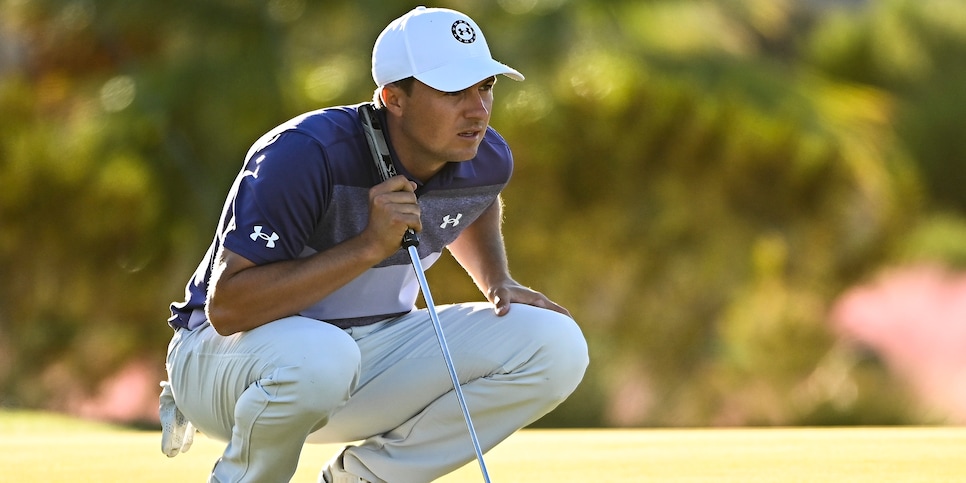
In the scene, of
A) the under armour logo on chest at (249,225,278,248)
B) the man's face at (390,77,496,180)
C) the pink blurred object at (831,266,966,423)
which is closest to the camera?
the under armour logo on chest at (249,225,278,248)

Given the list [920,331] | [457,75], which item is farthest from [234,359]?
[920,331]

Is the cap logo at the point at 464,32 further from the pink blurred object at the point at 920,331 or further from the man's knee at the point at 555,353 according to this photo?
the pink blurred object at the point at 920,331

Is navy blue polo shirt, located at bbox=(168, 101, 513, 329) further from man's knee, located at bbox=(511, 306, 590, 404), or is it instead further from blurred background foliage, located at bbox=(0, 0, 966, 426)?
blurred background foliage, located at bbox=(0, 0, 966, 426)

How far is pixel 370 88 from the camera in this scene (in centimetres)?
1018

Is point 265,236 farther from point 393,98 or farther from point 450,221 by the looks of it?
point 450,221

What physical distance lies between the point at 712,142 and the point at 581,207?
3.71ft

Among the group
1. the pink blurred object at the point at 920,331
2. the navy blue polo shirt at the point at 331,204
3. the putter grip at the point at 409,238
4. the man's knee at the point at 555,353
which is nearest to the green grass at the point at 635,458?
the man's knee at the point at 555,353

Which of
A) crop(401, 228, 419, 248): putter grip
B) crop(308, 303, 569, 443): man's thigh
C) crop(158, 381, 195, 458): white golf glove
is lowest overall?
crop(158, 381, 195, 458): white golf glove

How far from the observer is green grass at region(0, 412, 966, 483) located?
392 cm

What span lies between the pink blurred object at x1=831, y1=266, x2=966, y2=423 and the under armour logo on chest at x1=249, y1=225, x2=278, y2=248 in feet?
18.5

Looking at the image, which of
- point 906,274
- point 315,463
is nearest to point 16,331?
point 906,274

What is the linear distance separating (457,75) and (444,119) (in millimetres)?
102

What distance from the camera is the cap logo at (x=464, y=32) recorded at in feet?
10.4

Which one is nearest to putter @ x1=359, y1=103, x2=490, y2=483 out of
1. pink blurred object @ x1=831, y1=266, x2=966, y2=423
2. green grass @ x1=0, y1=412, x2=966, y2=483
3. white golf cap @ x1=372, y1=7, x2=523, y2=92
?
white golf cap @ x1=372, y1=7, x2=523, y2=92
